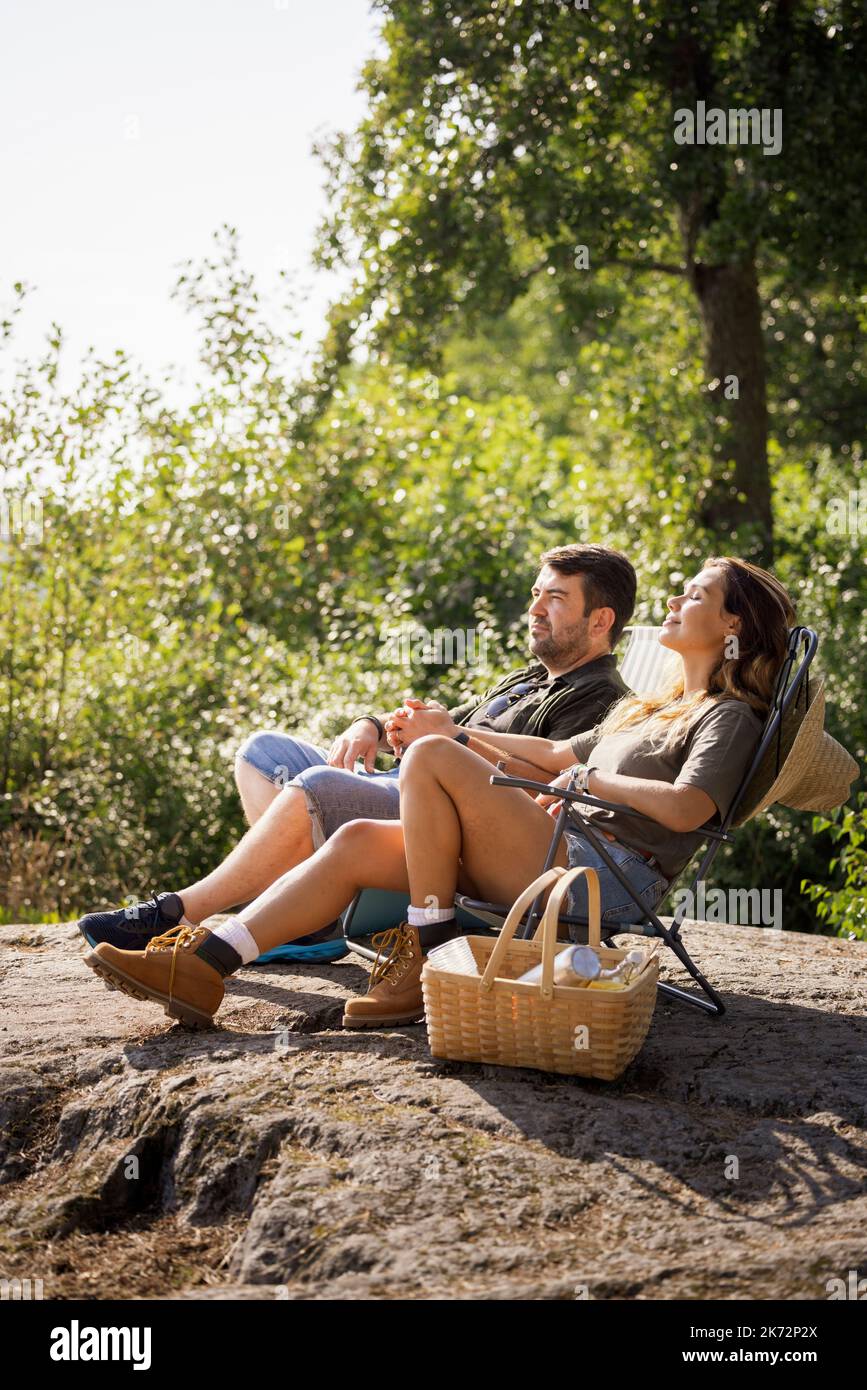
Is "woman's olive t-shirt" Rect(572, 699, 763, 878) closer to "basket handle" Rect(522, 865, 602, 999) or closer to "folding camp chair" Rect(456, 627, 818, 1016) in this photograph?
"folding camp chair" Rect(456, 627, 818, 1016)

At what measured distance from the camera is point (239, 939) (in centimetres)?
333

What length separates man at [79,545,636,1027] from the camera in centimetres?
373

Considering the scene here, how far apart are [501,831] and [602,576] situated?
1053 mm

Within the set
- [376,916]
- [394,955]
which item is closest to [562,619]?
[376,916]

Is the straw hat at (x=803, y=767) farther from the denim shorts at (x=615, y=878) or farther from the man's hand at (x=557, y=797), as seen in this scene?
the man's hand at (x=557, y=797)

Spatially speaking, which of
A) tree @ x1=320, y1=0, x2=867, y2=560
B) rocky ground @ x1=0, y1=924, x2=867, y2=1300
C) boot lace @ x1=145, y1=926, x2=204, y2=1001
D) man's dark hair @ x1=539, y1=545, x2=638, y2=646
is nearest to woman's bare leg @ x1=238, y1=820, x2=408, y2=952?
boot lace @ x1=145, y1=926, x2=204, y2=1001

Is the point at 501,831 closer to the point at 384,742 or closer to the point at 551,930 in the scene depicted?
the point at 551,930

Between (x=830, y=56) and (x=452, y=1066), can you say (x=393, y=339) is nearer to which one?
(x=830, y=56)

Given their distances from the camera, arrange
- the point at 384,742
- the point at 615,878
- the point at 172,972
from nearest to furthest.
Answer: the point at 172,972, the point at 615,878, the point at 384,742

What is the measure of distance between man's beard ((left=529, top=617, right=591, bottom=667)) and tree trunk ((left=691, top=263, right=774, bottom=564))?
4.64 m

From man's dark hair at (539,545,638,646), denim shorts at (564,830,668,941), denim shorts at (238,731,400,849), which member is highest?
man's dark hair at (539,545,638,646)

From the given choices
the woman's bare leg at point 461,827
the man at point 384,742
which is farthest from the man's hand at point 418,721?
the woman's bare leg at point 461,827

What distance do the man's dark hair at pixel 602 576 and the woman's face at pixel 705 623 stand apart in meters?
0.51
